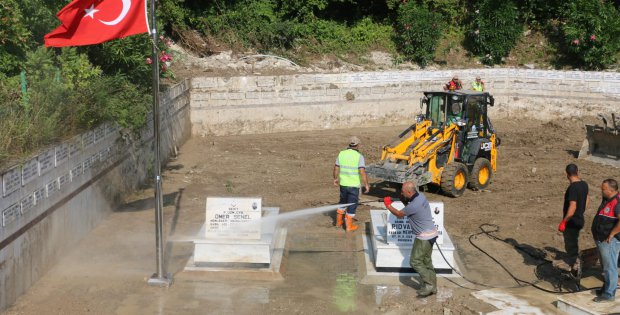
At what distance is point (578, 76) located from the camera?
86.6 feet

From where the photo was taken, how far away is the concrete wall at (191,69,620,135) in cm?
2392

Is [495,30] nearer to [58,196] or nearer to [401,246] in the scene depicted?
[401,246]

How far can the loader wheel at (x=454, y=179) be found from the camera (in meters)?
15.8

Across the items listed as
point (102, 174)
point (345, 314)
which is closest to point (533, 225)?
point (345, 314)

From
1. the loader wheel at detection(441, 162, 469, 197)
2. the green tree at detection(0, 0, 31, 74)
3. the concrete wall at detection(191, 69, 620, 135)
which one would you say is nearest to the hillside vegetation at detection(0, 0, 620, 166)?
the concrete wall at detection(191, 69, 620, 135)

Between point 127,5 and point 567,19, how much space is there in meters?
26.4

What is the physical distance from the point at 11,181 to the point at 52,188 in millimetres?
1555

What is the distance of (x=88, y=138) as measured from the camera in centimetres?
1288

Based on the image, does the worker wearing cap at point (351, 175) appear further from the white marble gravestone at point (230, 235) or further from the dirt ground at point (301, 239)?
the white marble gravestone at point (230, 235)

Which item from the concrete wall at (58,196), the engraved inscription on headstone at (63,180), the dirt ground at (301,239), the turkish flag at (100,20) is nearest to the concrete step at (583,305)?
the dirt ground at (301,239)

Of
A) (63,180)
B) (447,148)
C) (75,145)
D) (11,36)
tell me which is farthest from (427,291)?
(11,36)

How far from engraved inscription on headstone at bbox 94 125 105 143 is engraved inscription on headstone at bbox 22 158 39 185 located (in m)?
2.81

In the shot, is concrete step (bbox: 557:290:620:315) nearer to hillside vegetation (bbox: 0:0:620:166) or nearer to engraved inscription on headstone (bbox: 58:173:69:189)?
engraved inscription on headstone (bbox: 58:173:69:189)

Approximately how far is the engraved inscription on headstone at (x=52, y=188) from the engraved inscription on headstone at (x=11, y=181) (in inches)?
41.5
